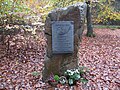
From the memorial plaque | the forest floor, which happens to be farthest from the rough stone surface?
the forest floor

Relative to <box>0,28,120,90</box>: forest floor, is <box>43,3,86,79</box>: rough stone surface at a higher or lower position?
higher

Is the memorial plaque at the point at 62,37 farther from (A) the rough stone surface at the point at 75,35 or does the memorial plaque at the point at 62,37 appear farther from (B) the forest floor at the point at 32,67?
(B) the forest floor at the point at 32,67

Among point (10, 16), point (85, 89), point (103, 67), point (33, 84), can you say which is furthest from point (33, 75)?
point (10, 16)

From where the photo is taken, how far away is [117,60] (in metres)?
6.54

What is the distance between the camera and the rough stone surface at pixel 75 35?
14.6 ft

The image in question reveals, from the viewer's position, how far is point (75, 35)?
4598 millimetres

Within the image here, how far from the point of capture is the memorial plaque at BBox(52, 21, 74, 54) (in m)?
4.47

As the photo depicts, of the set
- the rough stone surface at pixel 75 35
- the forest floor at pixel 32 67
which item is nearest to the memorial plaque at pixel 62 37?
the rough stone surface at pixel 75 35

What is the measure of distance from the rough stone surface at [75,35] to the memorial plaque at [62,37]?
86 millimetres

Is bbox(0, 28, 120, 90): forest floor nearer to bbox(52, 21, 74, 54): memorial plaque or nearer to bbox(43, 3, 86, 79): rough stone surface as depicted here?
bbox(43, 3, 86, 79): rough stone surface

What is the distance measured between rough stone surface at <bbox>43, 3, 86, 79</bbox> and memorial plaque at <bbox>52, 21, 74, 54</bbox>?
0.09m

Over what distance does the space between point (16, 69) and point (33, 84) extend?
1.34m

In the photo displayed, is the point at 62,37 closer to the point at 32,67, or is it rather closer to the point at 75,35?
the point at 75,35

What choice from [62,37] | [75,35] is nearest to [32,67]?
[62,37]
